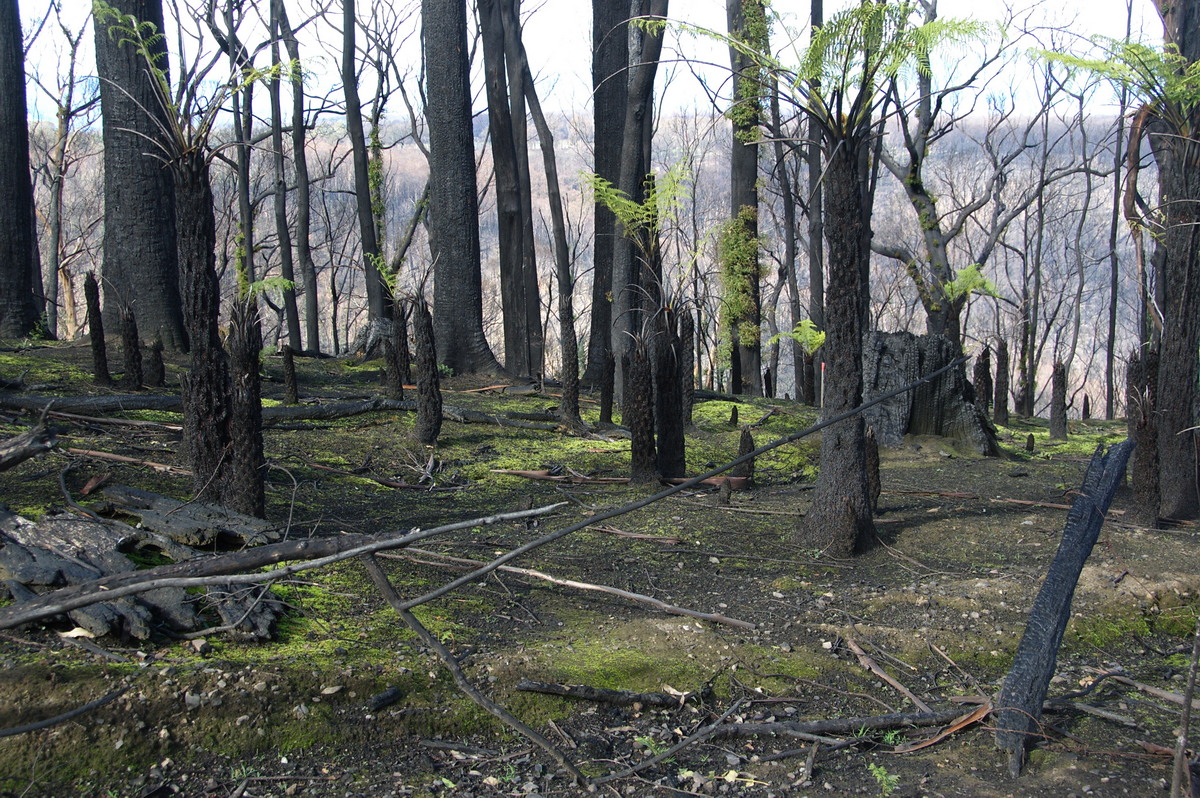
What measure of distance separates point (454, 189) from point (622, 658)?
33.2 feet

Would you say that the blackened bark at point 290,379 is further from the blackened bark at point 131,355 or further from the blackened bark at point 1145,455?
the blackened bark at point 1145,455

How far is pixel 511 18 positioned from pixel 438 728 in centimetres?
1605

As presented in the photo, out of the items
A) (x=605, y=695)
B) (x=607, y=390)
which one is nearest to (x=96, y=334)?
(x=607, y=390)

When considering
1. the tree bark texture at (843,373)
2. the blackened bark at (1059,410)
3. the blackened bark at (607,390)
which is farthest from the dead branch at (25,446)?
the blackened bark at (1059,410)

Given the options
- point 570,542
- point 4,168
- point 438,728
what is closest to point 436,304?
→ point 4,168

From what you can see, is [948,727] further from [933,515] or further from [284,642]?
[933,515]

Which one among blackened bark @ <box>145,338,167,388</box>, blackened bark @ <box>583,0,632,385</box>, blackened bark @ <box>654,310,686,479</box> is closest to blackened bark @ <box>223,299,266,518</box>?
blackened bark @ <box>654,310,686,479</box>

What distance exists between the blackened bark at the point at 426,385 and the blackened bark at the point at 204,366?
9.25ft

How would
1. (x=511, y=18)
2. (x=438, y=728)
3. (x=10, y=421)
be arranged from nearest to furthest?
(x=438, y=728) → (x=10, y=421) → (x=511, y=18)

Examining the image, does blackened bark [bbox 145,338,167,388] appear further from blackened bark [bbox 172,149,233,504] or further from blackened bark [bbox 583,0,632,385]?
blackened bark [bbox 583,0,632,385]

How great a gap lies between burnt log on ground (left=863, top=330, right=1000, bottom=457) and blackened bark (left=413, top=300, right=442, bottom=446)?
5.07 metres

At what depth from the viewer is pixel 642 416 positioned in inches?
273

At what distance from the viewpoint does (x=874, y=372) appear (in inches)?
396

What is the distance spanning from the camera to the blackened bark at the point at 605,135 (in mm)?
13391
